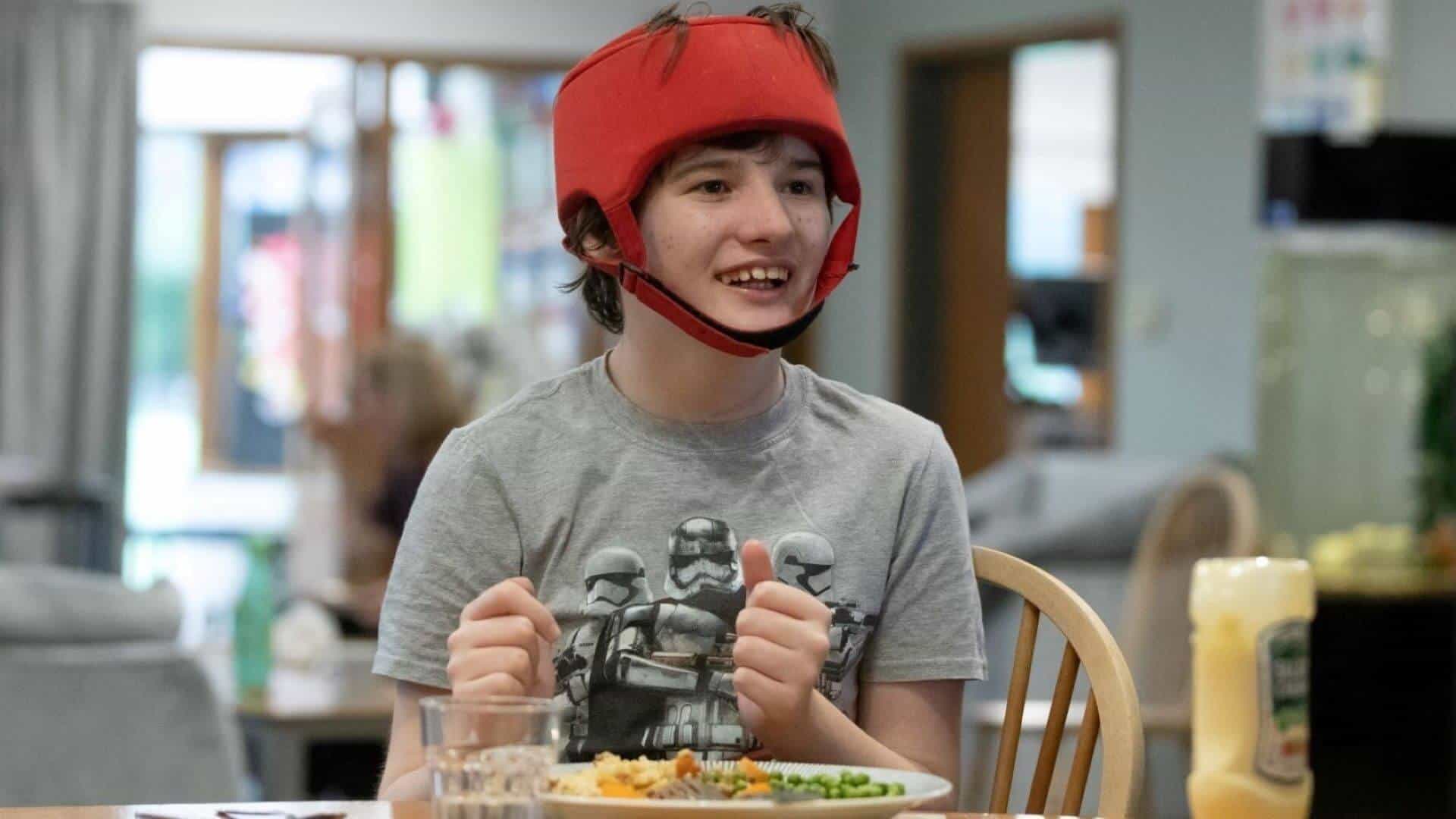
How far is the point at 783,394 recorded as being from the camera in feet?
4.95

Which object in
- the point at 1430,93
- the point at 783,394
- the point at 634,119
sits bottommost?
the point at 783,394

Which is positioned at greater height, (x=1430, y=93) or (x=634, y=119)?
(x=1430, y=93)

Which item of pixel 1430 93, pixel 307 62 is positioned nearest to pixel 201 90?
pixel 307 62

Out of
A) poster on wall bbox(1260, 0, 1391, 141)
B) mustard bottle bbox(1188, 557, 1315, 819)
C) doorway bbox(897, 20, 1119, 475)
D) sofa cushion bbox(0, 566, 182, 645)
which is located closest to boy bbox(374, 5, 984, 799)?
mustard bottle bbox(1188, 557, 1315, 819)

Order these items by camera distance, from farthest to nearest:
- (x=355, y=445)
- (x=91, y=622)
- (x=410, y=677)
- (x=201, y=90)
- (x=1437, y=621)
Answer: (x=201, y=90), (x=355, y=445), (x=1437, y=621), (x=91, y=622), (x=410, y=677)

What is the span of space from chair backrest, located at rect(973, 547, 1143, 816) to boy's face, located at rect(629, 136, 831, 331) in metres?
0.26

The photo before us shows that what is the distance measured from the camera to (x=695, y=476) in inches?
56.9

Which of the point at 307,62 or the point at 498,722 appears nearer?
the point at 498,722

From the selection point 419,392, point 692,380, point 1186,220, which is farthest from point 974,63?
point 692,380

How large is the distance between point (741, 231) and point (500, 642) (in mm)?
365

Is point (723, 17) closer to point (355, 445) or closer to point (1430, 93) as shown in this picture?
point (355, 445)

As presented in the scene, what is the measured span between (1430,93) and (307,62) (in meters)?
4.25

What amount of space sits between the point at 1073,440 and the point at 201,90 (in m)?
3.80

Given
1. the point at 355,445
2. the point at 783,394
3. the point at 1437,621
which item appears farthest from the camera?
the point at 355,445
